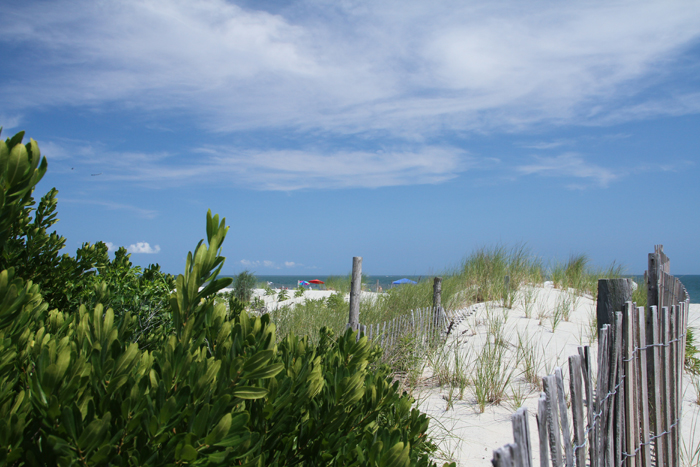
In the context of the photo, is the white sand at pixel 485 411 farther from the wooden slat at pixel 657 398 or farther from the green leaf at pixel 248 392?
the green leaf at pixel 248 392

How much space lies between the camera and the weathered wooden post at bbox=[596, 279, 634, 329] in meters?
3.00

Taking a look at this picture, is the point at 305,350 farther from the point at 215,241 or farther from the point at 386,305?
the point at 386,305

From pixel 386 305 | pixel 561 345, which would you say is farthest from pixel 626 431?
pixel 386 305

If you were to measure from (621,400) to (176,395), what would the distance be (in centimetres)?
258

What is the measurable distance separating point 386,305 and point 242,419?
7394 mm

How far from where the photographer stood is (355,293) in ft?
18.4

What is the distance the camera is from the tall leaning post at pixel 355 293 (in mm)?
5497

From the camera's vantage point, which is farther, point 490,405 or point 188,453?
point 490,405

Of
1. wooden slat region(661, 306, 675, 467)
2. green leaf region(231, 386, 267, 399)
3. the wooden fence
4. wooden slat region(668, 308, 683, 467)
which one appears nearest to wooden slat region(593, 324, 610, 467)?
the wooden fence

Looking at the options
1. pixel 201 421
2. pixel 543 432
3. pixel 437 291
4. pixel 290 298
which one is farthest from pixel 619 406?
pixel 290 298

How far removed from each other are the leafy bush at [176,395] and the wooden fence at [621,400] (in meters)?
0.59

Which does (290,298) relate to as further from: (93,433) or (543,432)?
(93,433)

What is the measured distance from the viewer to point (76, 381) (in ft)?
3.19

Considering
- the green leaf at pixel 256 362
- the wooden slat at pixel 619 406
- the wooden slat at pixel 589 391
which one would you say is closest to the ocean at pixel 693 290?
the wooden slat at pixel 619 406
